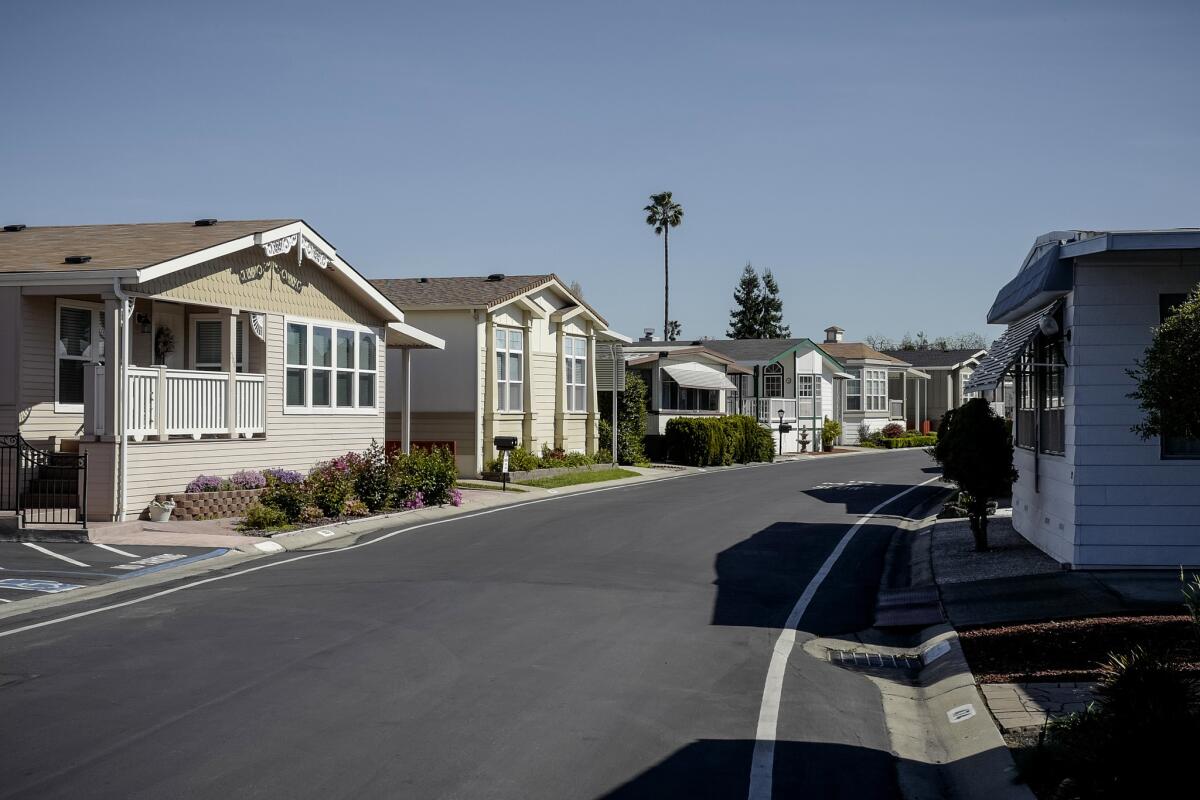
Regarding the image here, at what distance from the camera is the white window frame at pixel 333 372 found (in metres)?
22.5

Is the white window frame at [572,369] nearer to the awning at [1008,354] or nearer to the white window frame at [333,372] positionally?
the white window frame at [333,372]

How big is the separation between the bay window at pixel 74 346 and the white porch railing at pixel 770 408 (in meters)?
37.3

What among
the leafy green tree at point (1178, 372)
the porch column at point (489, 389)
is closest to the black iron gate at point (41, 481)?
the porch column at point (489, 389)

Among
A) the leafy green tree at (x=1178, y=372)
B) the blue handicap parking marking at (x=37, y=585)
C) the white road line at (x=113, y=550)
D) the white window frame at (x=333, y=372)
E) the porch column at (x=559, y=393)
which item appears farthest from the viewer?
the porch column at (x=559, y=393)

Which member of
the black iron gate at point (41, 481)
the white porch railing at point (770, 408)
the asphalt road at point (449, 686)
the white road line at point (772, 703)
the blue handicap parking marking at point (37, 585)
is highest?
the white porch railing at point (770, 408)

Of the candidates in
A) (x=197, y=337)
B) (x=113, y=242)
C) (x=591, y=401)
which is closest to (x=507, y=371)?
(x=591, y=401)

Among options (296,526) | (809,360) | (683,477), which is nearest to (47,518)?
(296,526)

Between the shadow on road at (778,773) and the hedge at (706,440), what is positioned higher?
the hedge at (706,440)

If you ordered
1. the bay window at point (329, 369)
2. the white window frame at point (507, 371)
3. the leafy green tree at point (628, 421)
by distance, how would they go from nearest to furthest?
the bay window at point (329, 369) < the white window frame at point (507, 371) < the leafy green tree at point (628, 421)

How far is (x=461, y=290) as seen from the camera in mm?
31484

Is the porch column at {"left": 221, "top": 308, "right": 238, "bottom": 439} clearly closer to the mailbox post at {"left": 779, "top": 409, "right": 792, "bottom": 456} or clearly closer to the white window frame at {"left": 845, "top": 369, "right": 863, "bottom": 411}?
the mailbox post at {"left": 779, "top": 409, "right": 792, "bottom": 456}

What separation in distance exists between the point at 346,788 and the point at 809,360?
52668mm

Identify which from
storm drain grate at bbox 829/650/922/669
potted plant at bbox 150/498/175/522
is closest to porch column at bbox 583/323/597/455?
potted plant at bbox 150/498/175/522

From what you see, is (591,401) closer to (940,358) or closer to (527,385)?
(527,385)
